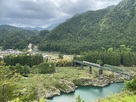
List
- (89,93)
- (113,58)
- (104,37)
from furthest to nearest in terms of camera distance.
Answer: (104,37), (113,58), (89,93)

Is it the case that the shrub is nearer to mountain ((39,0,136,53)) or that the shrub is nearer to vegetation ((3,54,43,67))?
vegetation ((3,54,43,67))

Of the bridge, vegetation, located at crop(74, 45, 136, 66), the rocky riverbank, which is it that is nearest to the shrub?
the rocky riverbank

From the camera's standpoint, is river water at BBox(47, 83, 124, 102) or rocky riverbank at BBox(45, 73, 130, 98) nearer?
river water at BBox(47, 83, 124, 102)

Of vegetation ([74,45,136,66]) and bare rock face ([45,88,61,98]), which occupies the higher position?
vegetation ([74,45,136,66])

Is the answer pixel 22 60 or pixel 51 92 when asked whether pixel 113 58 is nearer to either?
pixel 22 60

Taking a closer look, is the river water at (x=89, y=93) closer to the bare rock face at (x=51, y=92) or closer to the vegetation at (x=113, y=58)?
the bare rock face at (x=51, y=92)

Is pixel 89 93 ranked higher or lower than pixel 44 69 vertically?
lower

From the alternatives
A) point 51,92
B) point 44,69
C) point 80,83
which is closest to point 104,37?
point 44,69

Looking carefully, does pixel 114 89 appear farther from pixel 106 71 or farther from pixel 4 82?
pixel 4 82

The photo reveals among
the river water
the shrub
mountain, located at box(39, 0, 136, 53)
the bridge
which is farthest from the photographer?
mountain, located at box(39, 0, 136, 53)
